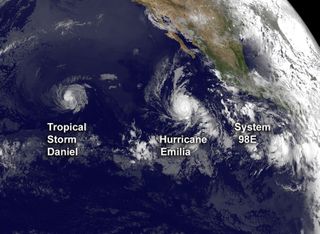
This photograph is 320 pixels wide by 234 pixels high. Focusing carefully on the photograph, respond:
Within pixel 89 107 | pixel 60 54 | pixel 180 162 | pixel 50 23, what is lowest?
pixel 180 162

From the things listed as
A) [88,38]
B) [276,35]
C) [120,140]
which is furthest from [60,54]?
[276,35]

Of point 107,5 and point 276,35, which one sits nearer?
point 107,5

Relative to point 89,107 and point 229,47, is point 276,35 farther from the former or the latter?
point 89,107

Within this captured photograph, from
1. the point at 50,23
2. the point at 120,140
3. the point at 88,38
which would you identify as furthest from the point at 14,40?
the point at 120,140

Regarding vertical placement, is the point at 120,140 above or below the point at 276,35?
below

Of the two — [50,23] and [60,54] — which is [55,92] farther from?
[50,23]

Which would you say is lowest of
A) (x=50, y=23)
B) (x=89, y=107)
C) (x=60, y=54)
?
(x=89, y=107)
